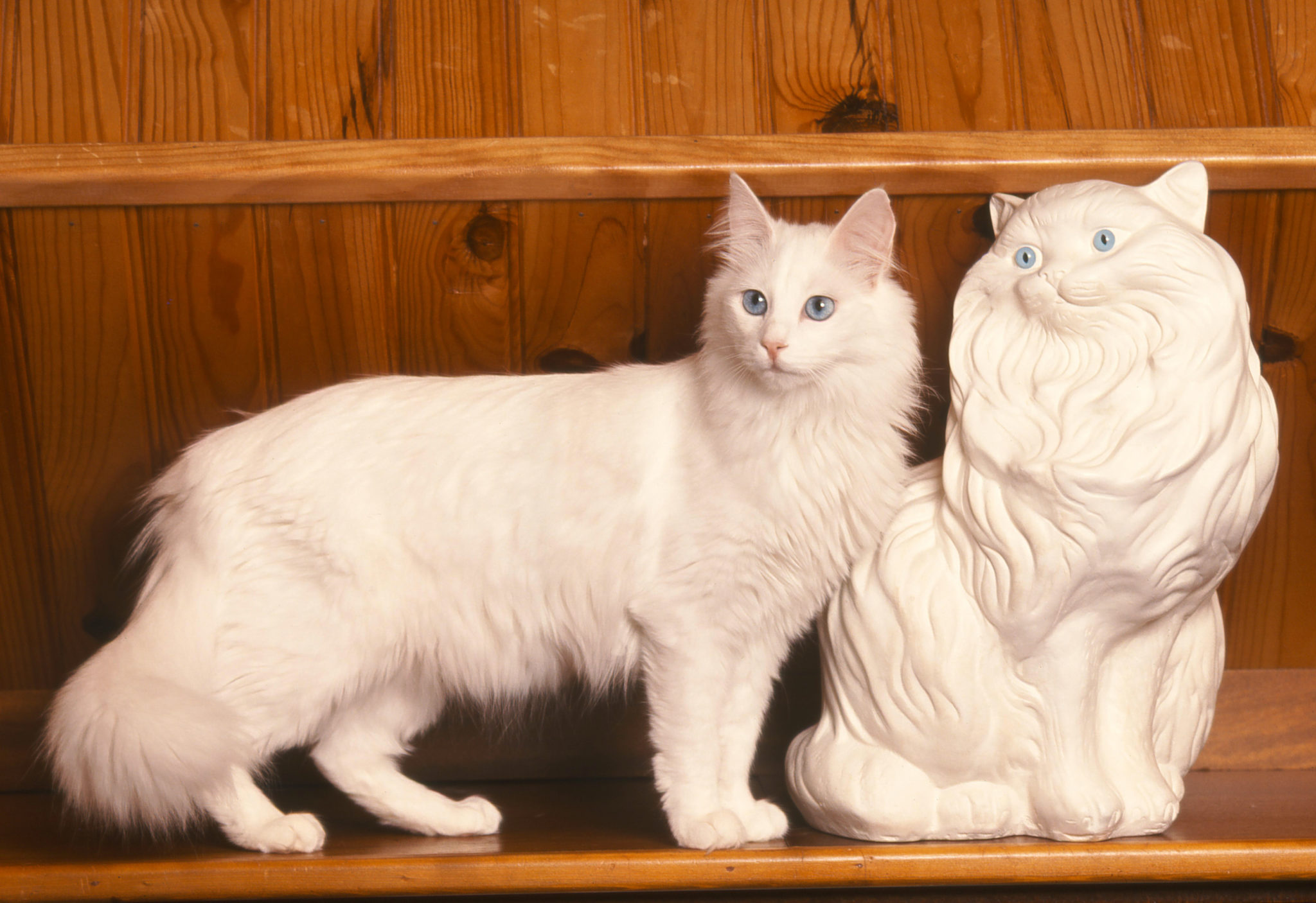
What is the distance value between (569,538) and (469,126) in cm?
45

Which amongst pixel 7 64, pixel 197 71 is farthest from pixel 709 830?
pixel 7 64

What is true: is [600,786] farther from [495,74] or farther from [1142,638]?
[495,74]

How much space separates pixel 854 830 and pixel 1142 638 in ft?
1.09

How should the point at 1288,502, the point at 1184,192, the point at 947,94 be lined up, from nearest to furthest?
the point at 1184,192 < the point at 947,94 < the point at 1288,502

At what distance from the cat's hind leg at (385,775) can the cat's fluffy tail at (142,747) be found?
14cm

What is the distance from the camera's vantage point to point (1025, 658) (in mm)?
1019

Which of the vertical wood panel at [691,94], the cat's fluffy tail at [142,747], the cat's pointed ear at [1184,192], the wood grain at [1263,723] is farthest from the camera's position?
the wood grain at [1263,723]

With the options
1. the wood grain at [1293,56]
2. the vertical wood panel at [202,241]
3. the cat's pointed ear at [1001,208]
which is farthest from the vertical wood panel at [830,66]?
the vertical wood panel at [202,241]

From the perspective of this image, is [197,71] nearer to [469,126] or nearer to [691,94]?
[469,126]

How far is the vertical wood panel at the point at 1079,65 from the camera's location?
1.15 m

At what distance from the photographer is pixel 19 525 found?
1227 mm

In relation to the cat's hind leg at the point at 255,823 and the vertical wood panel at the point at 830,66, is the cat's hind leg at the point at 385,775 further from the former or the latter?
the vertical wood panel at the point at 830,66

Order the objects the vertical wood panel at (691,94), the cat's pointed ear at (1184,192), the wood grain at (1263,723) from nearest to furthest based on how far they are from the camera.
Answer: the cat's pointed ear at (1184,192) < the vertical wood panel at (691,94) < the wood grain at (1263,723)

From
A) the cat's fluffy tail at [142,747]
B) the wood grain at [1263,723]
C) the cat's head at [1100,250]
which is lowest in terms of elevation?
the wood grain at [1263,723]
